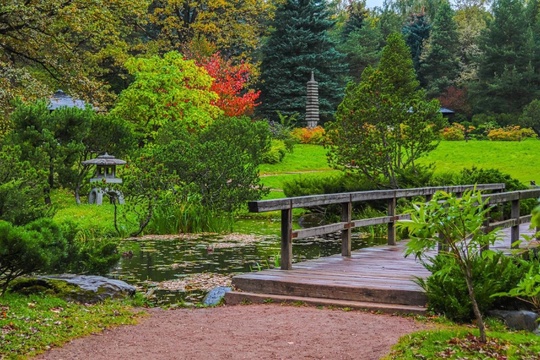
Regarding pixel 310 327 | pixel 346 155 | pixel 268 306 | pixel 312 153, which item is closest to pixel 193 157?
pixel 346 155

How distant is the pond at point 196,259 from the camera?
9.86 meters

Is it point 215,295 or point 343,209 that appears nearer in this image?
point 215,295

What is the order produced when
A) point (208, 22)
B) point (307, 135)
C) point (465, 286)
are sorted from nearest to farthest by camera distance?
point (465, 286) → point (307, 135) → point (208, 22)

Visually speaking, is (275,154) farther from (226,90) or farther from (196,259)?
(196,259)

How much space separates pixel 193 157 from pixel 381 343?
1108 cm

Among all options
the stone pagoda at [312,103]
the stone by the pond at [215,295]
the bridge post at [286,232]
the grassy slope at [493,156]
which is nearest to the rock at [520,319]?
the bridge post at [286,232]

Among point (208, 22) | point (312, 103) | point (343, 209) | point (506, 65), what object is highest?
point (208, 22)

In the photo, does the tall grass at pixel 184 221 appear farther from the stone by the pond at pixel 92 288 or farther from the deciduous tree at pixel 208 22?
the deciduous tree at pixel 208 22

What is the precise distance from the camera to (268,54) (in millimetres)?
43656

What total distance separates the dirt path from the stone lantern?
11.9 m

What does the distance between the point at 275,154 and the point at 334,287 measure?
22870 mm

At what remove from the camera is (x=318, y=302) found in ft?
25.6

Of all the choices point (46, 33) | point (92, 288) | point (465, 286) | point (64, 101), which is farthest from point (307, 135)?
point (465, 286)

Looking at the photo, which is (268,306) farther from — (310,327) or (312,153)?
(312,153)
